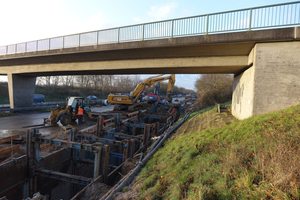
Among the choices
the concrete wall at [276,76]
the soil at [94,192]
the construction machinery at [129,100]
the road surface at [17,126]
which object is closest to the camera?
the soil at [94,192]

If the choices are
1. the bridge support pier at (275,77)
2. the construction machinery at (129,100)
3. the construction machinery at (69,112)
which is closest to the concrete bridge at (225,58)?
the bridge support pier at (275,77)

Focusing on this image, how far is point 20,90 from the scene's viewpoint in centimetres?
2072

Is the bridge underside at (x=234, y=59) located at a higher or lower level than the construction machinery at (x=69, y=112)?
higher

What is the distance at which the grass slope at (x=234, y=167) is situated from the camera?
327 centimetres

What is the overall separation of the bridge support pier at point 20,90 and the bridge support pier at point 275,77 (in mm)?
24114

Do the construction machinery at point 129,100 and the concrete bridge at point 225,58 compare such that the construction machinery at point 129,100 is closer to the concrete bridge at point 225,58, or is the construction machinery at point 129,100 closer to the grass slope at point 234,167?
the concrete bridge at point 225,58

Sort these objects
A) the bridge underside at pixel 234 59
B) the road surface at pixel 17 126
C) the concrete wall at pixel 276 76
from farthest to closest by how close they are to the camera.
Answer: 1. the road surface at pixel 17 126
2. the bridge underside at pixel 234 59
3. the concrete wall at pixel 276 76

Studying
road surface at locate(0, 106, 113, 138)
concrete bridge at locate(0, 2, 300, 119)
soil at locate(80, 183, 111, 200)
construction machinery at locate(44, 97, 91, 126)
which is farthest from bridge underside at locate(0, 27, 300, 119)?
soil at locate(80, 183, 111, 200)

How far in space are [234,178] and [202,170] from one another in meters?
0.90

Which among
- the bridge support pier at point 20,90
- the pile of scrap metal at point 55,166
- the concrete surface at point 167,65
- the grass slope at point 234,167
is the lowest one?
the pile of scrap metal at point 55,166

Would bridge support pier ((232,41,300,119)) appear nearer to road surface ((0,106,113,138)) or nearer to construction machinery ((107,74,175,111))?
road surface ((0,106,113,138))

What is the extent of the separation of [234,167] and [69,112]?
42.6 feet

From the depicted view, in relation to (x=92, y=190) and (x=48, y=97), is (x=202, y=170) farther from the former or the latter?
(x=48, y=97)

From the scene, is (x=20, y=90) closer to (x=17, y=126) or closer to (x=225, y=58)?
(x=17, y=126)
